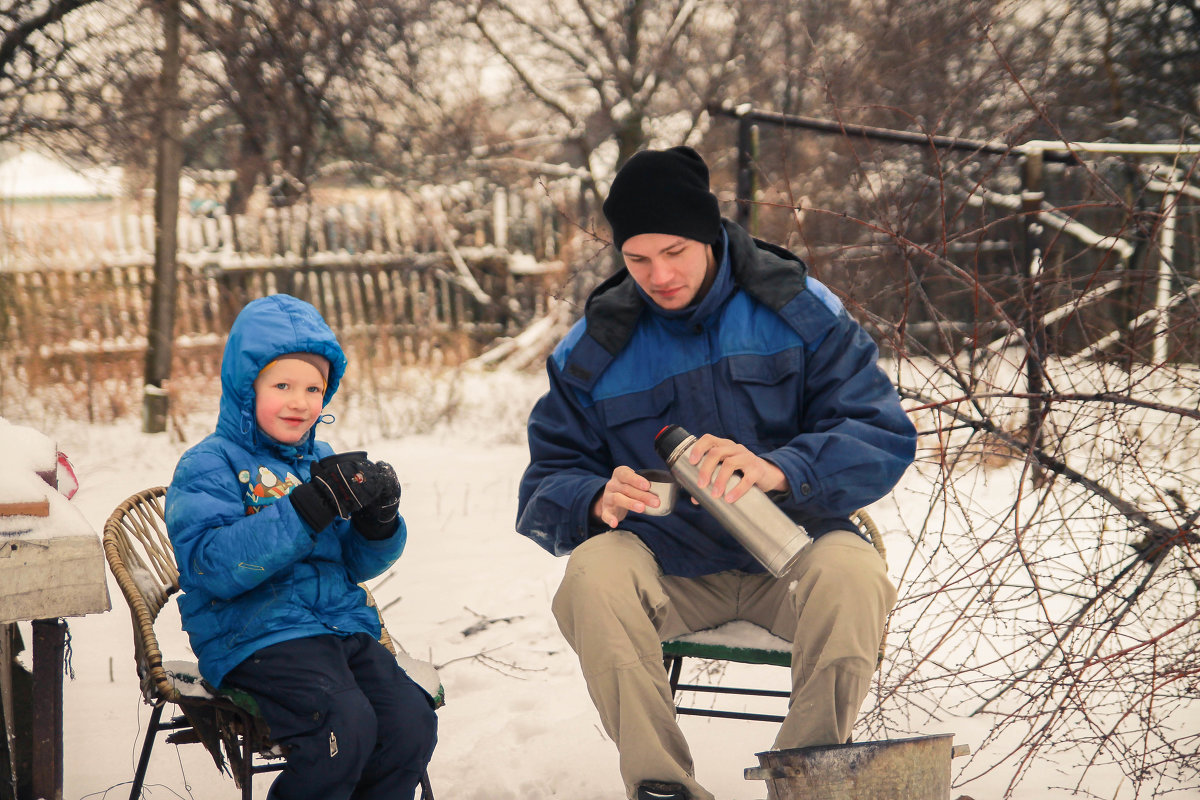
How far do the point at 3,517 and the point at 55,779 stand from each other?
665mm

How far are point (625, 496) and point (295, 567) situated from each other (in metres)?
0.76

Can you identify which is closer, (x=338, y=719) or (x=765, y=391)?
(x=338, y=719)

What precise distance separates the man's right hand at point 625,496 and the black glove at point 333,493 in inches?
19.5

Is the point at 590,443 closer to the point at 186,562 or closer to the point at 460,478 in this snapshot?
the point at 186,562

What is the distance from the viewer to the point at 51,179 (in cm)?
1359

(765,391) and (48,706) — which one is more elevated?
(765,391)

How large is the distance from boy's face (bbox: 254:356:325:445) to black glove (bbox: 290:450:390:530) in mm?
241

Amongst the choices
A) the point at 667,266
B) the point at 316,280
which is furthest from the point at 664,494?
the point at 316,280

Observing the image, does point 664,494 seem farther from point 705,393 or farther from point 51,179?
point 51,179

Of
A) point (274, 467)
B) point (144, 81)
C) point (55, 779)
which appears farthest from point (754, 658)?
point (144, 81)

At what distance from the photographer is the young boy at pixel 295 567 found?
6.54 ft

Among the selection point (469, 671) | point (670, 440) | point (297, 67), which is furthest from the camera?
point (297, 67)

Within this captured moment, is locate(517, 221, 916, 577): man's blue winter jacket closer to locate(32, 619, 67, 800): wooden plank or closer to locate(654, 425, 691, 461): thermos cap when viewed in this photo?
locate(654, 425, 691, 461): thermos cap

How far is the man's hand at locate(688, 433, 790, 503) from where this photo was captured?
2.04 meters
